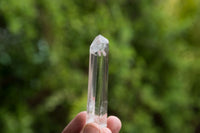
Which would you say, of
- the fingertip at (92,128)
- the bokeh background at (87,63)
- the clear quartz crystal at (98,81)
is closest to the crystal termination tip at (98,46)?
the clear quartz crystal at (98,81)

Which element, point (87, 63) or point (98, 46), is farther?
point (87, 63)

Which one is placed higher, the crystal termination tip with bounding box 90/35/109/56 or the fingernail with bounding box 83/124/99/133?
the crystal termination tip with bounding box 90/35/109/56

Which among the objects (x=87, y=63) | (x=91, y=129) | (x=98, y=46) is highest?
(x=98, y=46)

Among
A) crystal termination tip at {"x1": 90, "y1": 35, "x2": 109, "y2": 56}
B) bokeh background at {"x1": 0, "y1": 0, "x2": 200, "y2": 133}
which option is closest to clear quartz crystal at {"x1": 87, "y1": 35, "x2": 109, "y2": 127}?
crystal termination tip at {"x1": 90, "y1": 35, "x2": 109, "y2": 56}

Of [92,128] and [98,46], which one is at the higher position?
[98,46]

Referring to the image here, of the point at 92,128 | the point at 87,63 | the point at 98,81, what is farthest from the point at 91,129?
the point at 87,63

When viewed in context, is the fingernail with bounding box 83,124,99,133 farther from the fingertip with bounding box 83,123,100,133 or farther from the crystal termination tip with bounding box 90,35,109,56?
the crystal termination tip with bounding box 90,35,109,56

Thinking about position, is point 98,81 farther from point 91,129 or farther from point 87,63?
point 87,63

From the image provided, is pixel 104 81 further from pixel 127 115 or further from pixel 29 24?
pixel 127 115
